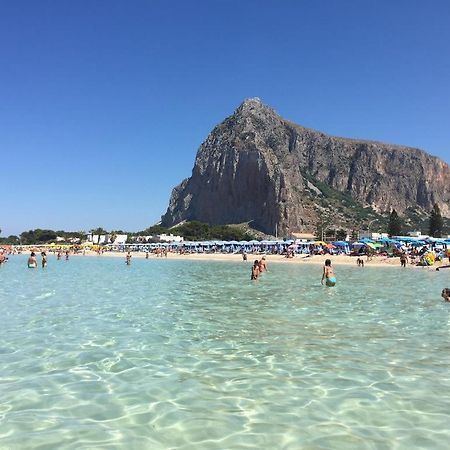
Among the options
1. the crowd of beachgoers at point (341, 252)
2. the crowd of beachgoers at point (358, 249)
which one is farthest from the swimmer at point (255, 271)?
the crowd of beachgoers at point (358, 249)

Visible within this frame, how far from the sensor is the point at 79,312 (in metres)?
14.2

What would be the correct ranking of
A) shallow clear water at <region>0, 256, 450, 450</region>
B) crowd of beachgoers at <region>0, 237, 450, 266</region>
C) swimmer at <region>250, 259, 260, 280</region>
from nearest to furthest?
1. shallow clear water at <region>0, 256, 450, 450</region>
2. swimmer at <region>250, 259, 260, 280</region>
3. crowd of beachgoers at <region>0, 237, 450, 266</region>

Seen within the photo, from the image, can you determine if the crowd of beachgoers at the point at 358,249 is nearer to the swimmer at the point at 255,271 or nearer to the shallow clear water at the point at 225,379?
the swimmer at the point at 255,271

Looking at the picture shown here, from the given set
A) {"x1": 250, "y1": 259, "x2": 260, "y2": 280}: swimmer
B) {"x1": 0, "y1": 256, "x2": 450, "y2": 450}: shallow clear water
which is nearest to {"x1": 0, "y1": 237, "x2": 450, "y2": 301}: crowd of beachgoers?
{"x1": 250, "y1": 259, "x2": 260, "y2": 280}: swimmer

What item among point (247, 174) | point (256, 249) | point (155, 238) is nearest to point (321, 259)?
point (256, 249)

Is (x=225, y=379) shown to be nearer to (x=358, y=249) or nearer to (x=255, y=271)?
(x=255, y=271)

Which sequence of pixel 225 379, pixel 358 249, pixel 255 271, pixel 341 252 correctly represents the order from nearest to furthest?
pixel 225 379, pixel 255 271, pixel 358 249, pixel 341 252

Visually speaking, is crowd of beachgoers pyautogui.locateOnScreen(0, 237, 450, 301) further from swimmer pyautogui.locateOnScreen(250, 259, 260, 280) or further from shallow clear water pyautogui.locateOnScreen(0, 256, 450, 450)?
shallow clear water pyautogui.locateOnScreen(0, 256, 450, 450)

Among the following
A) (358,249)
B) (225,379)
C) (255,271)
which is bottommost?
(225,379)

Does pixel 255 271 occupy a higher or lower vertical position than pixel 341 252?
lower

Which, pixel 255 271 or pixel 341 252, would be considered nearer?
pixel 255 271

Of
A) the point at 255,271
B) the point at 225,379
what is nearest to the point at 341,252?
the point at 255,271

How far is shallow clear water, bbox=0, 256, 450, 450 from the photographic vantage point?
5.15 meters

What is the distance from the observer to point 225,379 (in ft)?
23.5
